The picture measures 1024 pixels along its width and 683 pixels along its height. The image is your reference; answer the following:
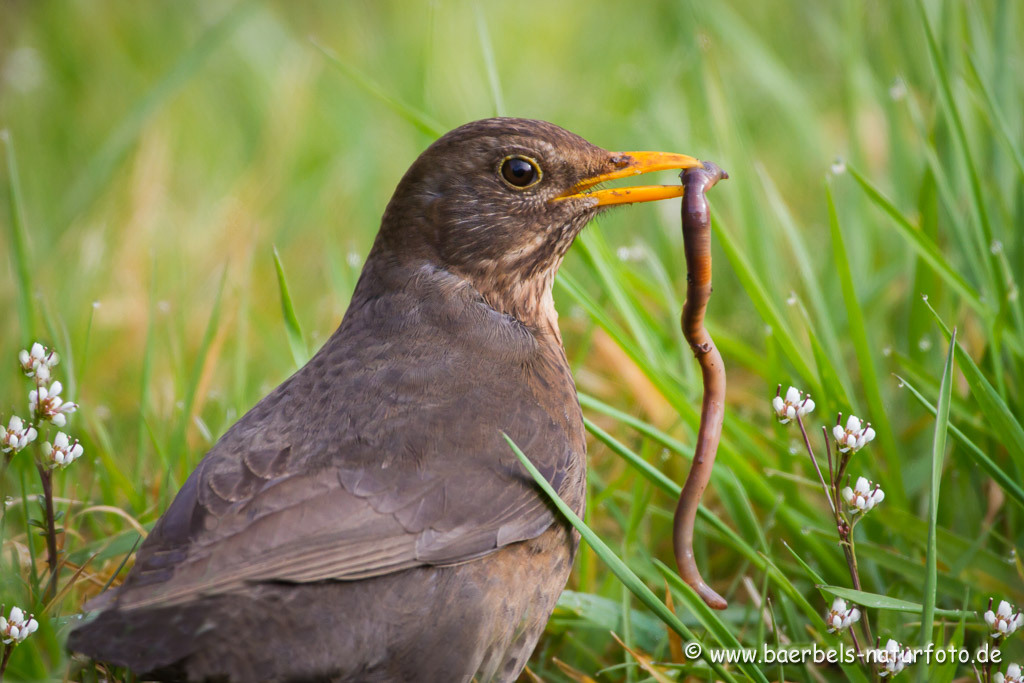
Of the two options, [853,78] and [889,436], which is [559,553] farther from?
[853,78]

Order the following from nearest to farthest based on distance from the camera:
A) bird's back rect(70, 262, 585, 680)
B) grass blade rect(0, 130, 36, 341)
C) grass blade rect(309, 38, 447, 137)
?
1. bird's back rect(70, 262, 585, 680)
2. grass blade rect(0, 130, 36, 341)
3. grass blade rect(309, 38, 447, 137)

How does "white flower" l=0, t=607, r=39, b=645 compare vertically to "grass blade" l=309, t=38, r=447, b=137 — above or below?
below

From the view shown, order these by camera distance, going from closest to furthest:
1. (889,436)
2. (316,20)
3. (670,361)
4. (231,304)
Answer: (889,436)
(670,361)
(231,304)
(316,20)

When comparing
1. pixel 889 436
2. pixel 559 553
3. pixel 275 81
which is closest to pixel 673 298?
pixel 889 436

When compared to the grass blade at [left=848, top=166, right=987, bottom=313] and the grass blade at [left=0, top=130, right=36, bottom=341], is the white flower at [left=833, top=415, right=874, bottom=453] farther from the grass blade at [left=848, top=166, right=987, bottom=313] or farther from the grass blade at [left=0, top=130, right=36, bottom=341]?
the grass blade at [left=0, top=130, right=36, bottom=341]

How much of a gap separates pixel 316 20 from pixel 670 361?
247 inches

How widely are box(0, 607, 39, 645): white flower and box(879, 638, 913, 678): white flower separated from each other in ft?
7.30

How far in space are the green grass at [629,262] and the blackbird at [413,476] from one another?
32cm

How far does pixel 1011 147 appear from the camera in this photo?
3.94 meters

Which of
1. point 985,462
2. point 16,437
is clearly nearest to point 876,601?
point 985,462

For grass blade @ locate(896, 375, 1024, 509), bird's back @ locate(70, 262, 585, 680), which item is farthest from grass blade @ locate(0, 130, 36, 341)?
grass blade @ locate(896, 375, 1024, 509)

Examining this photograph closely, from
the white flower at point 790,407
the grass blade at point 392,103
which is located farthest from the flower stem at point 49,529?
the white flower at point 790,407

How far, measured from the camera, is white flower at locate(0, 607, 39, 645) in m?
2.85

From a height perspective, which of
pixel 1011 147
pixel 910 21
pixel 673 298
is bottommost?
pixel 673 298
